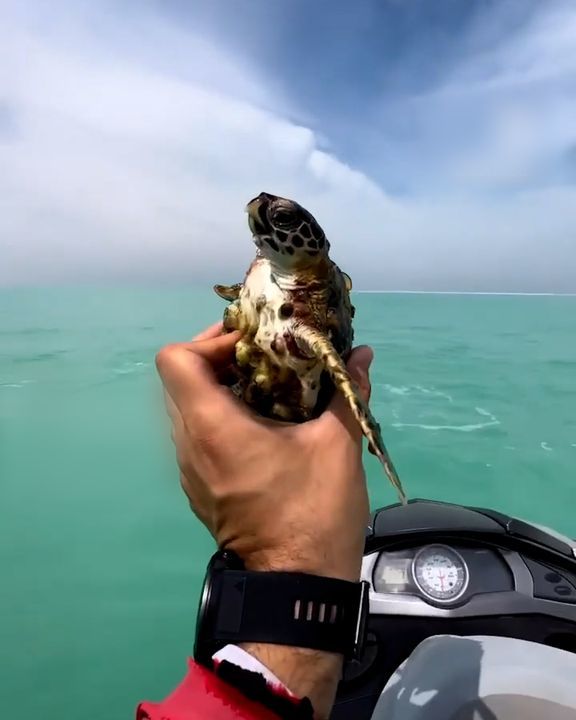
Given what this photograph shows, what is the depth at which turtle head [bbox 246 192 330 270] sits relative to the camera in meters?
2.29

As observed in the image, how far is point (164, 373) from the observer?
1.79 metres

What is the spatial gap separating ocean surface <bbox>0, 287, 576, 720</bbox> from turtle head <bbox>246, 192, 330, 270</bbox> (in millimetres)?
816

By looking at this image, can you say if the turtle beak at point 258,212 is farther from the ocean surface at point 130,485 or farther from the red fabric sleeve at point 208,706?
the red fabric sleeve at point 208,706

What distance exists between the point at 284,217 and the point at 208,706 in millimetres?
1750

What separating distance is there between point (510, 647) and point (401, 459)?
9078 mm

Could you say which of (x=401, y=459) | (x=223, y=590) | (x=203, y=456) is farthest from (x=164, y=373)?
(x=401, y=459)

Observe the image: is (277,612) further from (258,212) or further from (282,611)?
(258,212)

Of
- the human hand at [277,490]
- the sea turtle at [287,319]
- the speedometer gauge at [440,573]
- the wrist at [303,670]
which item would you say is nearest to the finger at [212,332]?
the sea turtle at [287,319]

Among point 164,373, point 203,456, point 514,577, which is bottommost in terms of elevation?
point 514,577

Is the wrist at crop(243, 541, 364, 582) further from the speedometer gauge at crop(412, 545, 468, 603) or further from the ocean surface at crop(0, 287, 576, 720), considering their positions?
the speedometer gauge at crop(412, 545, 468, 603)

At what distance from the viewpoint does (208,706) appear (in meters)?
1.22

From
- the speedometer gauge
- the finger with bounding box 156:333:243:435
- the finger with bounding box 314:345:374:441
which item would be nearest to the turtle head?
the finger with bounding box 314:345:374:441

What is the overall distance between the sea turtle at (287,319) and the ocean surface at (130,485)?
44 cm

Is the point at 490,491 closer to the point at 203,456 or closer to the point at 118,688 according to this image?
the point at 118,688
